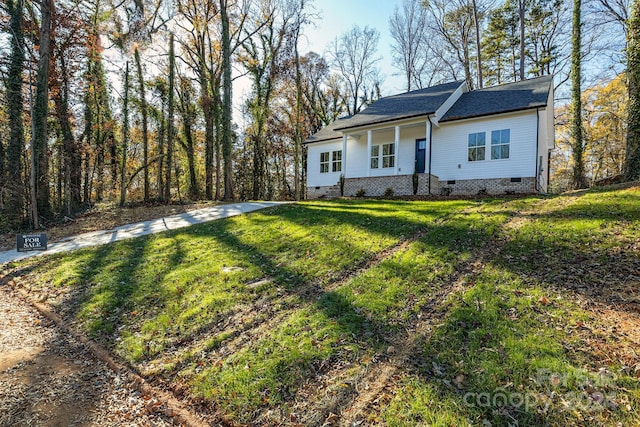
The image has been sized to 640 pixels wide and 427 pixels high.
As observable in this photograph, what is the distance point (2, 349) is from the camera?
4098 mm

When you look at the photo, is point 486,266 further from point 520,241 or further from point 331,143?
point 331,143

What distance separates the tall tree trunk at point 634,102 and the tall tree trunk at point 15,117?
2084 cm

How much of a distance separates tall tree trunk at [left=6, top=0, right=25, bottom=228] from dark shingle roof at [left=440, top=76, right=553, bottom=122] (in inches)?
699

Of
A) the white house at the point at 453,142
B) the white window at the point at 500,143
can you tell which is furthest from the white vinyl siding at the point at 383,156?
the white window at the point at 500,143

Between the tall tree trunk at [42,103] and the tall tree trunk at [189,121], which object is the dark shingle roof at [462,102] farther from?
the tall tree trunk at [42,103]

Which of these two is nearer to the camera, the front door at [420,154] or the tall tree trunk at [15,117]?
the tall tree trunk at [15,117]

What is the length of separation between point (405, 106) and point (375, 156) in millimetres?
2944

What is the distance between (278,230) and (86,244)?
600 centimetres

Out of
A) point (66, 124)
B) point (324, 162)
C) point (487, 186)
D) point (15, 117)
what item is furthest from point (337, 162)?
point (15, 117)

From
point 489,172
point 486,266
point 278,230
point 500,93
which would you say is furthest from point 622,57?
point 278,230

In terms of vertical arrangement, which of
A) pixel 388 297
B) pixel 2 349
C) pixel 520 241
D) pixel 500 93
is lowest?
pixel 2 349

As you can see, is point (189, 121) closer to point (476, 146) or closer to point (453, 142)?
point (453, 142)

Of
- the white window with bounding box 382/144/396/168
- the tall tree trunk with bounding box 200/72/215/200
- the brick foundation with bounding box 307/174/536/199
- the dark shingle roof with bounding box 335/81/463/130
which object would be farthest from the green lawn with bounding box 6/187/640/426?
the tall tree trunk with bounding box 200/72/215/200

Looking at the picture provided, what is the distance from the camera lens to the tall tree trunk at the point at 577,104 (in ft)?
50.5
